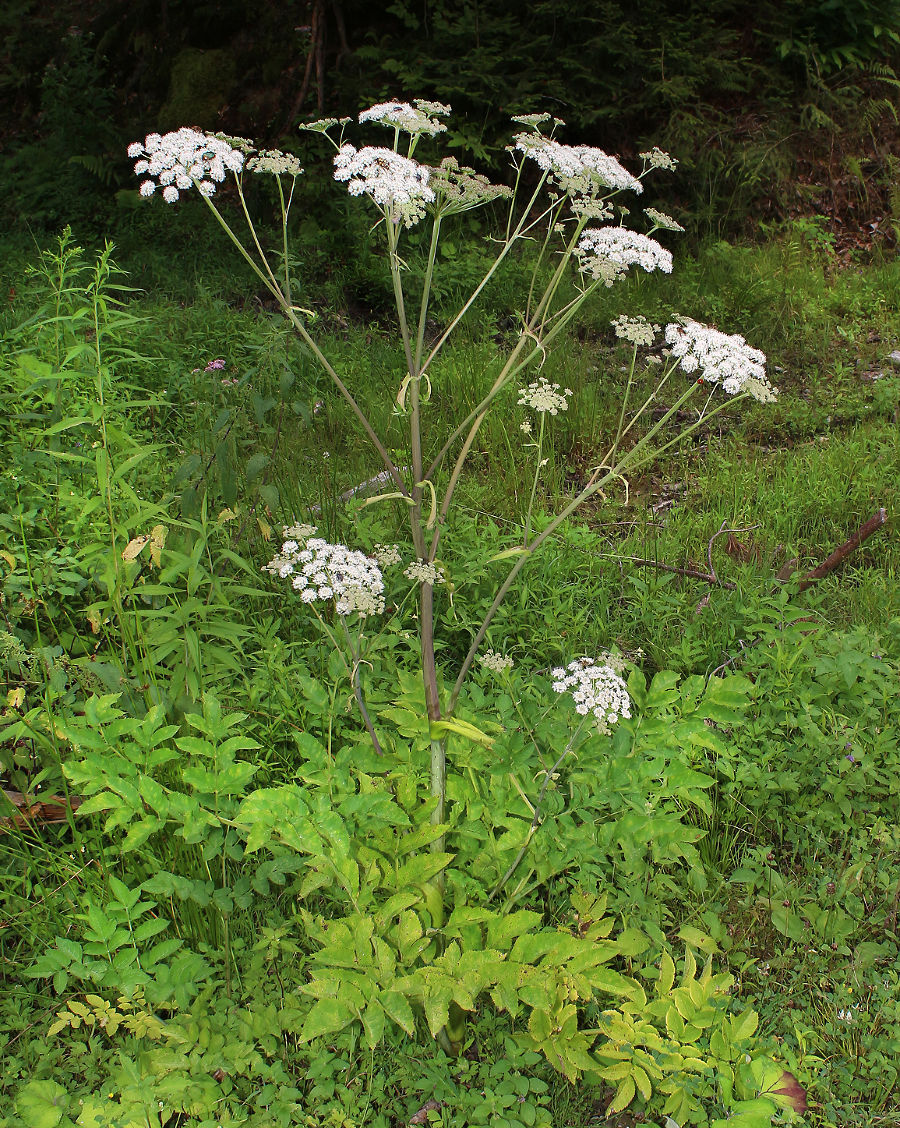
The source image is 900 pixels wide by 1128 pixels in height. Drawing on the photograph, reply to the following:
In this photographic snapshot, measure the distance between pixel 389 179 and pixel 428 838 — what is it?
1524 mm

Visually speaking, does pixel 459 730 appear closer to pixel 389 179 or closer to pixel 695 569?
pixel 389 179

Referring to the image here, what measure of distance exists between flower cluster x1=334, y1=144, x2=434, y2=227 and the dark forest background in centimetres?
487

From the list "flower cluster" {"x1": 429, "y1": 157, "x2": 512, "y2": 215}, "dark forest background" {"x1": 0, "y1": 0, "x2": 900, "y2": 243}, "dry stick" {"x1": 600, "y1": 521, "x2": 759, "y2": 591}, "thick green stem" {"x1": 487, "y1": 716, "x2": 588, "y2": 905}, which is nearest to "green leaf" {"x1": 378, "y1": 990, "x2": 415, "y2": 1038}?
"thick green stem" {"x1": 487, "y1": 716, "x2": 588, "y2": 905}

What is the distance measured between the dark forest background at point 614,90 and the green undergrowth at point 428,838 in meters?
4.37

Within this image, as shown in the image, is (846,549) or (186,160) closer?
(186,160)

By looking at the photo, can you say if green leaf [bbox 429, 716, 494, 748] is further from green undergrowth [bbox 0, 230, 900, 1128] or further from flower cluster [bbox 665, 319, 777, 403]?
Answer: flower cluster [bbox 665, 319, 777, 403]

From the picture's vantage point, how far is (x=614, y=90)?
21.4 ft

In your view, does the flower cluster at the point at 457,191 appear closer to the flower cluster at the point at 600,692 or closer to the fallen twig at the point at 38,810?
the flower cluster at the point at 600,692

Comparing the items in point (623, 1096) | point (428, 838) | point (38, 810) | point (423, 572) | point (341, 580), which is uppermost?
A: point (423, 572)

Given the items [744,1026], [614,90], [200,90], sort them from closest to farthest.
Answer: [744,1026], [614,90], [200,90]

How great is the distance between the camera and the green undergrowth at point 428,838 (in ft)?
5.98

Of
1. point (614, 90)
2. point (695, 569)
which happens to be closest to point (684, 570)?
point (695, 569)

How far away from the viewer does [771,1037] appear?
2049 millimetres

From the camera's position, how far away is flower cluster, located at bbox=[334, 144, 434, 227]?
185 centimetres
